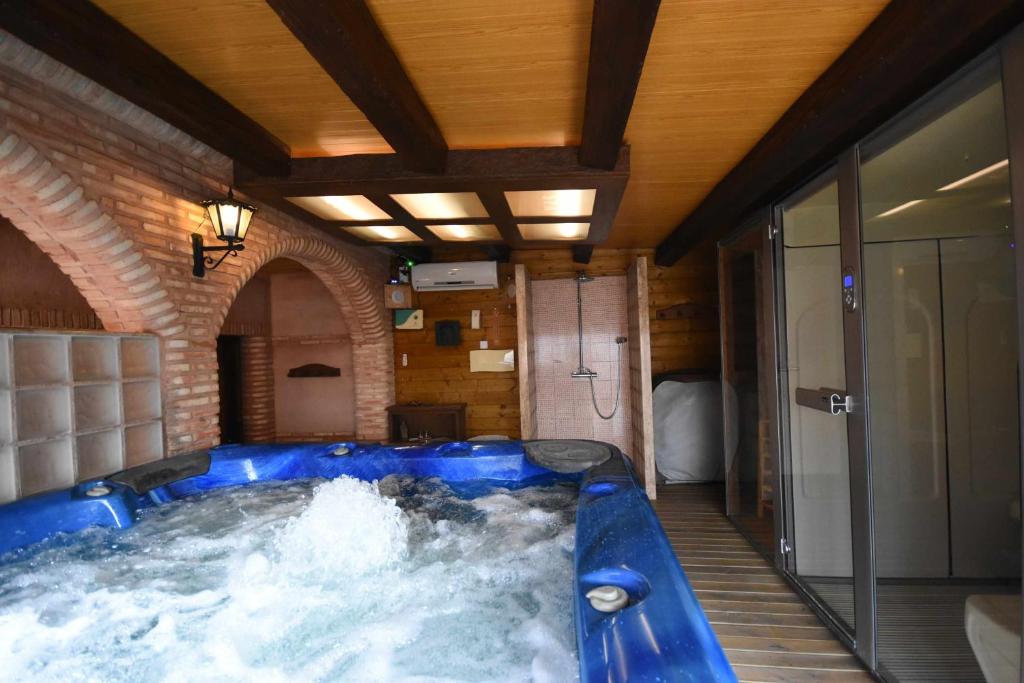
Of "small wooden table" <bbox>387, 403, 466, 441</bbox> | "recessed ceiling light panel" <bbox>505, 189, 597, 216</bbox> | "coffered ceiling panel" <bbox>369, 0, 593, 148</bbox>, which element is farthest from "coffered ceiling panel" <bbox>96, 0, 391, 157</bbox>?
"small wooden table" <bbox>387, 403, 466, 441</bbox>

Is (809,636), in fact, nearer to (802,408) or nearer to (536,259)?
(802,408)

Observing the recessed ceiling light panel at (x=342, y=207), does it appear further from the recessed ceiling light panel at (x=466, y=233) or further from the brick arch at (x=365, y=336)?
the brick arch at (x=365, y=336)

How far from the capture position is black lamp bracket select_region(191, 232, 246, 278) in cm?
294

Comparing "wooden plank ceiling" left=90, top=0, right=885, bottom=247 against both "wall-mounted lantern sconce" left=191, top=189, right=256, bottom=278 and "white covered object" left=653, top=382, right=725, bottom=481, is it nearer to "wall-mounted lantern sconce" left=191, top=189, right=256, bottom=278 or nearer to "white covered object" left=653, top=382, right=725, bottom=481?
"wall-mounted lantern sconce" left=191, top=189, right=256, bottom=278

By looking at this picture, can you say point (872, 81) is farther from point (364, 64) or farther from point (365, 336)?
point (365, 336)

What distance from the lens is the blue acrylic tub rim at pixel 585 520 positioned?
1.14 m

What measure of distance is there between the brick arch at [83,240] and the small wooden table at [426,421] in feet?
10.1

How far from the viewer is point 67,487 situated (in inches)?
93.8

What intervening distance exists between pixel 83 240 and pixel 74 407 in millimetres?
759

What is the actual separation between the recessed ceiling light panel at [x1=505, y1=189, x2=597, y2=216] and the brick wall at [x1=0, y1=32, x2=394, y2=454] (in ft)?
5.50

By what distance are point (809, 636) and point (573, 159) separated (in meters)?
2.50

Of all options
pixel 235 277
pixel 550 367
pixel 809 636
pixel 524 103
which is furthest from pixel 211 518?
pixel 550 367

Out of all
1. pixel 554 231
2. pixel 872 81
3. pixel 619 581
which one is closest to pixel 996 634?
pixel 619 581

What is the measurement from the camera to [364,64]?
1.78 meters
